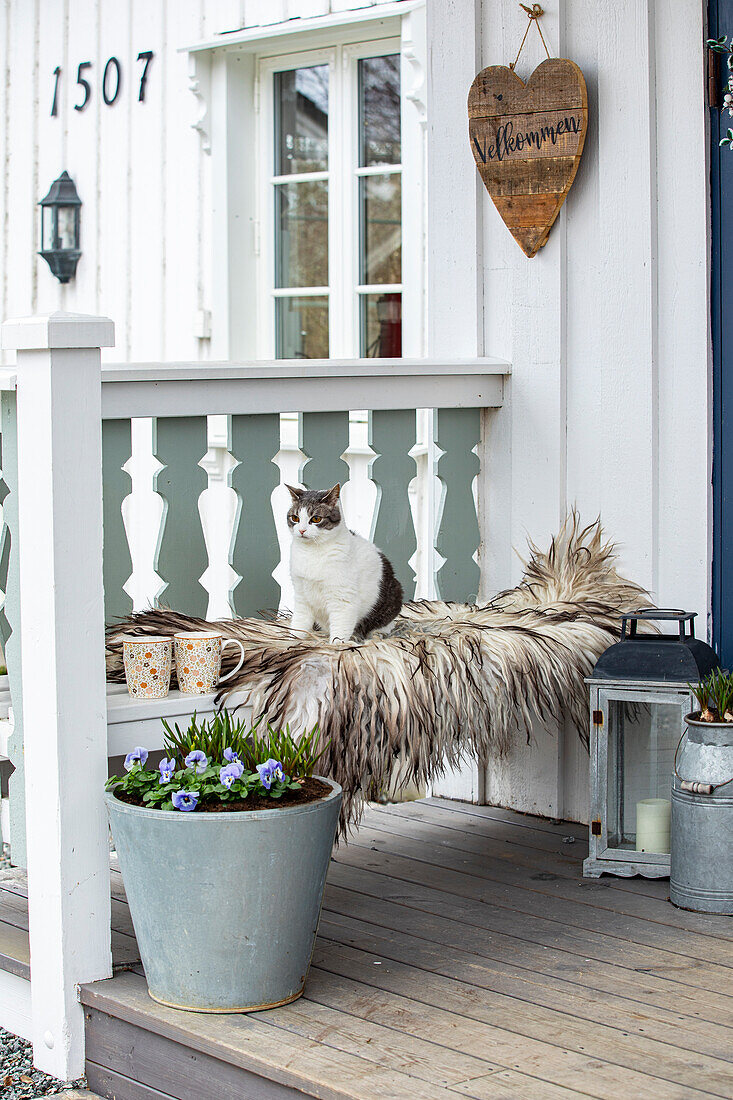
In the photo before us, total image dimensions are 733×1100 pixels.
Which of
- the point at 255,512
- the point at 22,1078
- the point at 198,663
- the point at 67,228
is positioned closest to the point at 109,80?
the point at 67,228

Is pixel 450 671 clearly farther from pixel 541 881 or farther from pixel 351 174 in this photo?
pixel 351 174

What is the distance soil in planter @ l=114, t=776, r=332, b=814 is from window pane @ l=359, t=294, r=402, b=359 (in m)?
2.96

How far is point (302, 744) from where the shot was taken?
2217mm

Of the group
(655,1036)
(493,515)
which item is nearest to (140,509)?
(493,515)

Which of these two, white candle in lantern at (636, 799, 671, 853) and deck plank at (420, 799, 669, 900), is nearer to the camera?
white candle in lantern at (636, 799, 671, 853)

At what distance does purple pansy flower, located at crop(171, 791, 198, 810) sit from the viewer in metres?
2.05

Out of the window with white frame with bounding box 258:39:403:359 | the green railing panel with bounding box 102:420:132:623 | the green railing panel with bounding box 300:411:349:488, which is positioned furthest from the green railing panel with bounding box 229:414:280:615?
the window with white frame with bounding box 258:39:403:359

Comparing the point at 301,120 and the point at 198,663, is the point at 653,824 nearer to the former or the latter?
the point at 198,663

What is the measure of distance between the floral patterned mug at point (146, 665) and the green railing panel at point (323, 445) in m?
0.64

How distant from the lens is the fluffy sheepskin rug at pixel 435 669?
2.40 m

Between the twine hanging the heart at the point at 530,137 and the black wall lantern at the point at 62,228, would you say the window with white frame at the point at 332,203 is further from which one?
the twine hanging the heart at the point at 530,137

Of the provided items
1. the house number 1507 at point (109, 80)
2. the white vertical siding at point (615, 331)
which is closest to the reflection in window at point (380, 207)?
the house number 1507 at point (109, 80)

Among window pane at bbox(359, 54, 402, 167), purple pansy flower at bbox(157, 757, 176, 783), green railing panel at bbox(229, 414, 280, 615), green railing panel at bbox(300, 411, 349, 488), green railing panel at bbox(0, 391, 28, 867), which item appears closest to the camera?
purple pansy flower at bbox(157, 757, 176, 783)

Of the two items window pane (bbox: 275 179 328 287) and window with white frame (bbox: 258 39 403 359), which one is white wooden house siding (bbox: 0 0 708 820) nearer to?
window with white frame (bbox: 258 39 403 359)
